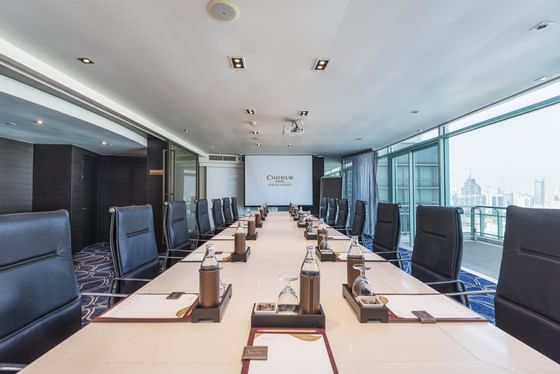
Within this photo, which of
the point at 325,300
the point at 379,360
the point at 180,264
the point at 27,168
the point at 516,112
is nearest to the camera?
the point at 379,360

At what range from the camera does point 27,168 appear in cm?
543

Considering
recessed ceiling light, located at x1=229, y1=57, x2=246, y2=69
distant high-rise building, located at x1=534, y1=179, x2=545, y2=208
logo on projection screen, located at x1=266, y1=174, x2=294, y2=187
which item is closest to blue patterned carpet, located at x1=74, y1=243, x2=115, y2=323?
recessed ceiling light, located at x1=229, y1=57, x2=246, y2=69

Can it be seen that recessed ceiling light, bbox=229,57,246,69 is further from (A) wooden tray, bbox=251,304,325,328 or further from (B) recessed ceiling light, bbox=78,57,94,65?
(A) wooden tray, bbox=251,304,325,328

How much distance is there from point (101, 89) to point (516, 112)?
5276 millimetres

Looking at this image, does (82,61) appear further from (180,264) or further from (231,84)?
(180,264)

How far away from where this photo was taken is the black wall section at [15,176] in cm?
495

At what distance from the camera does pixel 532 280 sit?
112 centimetres

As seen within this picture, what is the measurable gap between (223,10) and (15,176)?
5.77 metres

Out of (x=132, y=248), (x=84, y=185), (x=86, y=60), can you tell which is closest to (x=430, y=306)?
(x=132, y=248)

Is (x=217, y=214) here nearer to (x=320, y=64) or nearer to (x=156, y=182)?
(x=156, y=182)

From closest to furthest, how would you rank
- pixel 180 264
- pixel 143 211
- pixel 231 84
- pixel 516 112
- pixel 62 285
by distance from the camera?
1. pixel 62 285
2. pixel 180 264
3. pixel 143 211
4. pixel 231 84
5. pixel 516 112

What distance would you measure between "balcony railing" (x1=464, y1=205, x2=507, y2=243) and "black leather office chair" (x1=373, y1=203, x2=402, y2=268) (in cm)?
283

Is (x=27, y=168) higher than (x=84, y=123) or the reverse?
the reverse

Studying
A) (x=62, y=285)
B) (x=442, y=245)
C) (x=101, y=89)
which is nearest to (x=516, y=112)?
(x=442, y=245)
